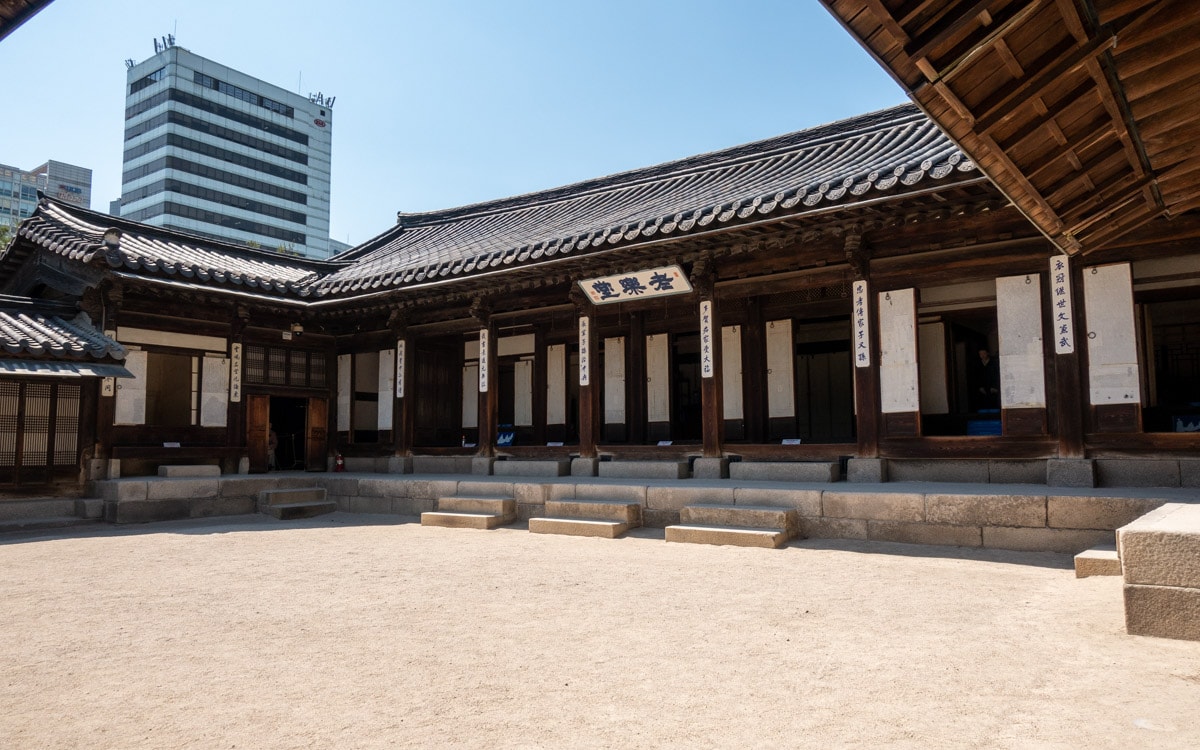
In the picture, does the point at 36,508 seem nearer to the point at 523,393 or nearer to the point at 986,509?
the point at 523,393

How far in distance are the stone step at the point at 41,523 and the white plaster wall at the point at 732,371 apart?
1060 centimetres

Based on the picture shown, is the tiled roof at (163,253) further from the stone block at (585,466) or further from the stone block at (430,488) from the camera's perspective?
the stone block at (585,466)

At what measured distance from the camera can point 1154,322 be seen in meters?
11.5

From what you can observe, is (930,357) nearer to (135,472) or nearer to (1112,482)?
(1112,482)

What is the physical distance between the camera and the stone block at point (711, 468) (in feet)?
34.0

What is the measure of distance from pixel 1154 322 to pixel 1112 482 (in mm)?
5217

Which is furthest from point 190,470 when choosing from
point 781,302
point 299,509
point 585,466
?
point 781,302

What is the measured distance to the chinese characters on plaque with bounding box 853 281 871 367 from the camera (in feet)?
31.0

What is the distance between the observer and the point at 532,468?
12.2 meters

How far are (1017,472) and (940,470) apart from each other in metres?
0.86

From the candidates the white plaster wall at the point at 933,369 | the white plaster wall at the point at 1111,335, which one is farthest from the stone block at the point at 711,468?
the white plaster wall at the point at 1111,335

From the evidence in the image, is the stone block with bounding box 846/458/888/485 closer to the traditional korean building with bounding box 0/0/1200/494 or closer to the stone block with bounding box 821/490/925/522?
the traditional korean building with bounding box 0/0/1200/494

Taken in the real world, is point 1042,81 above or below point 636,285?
below

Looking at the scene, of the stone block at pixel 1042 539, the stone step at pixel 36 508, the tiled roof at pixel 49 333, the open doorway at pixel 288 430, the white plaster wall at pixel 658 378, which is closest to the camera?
the stone block at pixel 1042 539
